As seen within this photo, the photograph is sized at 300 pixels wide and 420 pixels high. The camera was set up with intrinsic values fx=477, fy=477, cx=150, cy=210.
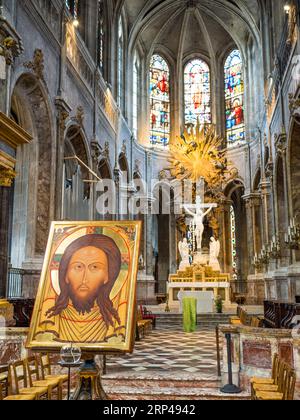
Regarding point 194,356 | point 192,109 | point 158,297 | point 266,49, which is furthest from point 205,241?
point 194,356

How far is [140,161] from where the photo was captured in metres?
24.2

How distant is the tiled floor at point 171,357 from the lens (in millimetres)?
7020

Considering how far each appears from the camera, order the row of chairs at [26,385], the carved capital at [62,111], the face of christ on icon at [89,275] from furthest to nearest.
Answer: the carved capital at [62,111] < the row of chairs at [26,385] < the face of christ on icon at [89,275]

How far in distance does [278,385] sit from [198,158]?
1860 centimetres

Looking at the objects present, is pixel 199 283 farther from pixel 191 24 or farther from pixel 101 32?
pixel 191 24

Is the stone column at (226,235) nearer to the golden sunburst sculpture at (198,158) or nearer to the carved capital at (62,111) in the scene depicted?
the golden sunburst sculpture at (198,158)

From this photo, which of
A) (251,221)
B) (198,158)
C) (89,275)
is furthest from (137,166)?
(89,275)

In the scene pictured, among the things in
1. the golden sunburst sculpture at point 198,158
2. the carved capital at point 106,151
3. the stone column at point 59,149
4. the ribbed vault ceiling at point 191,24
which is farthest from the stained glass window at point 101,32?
the stone column at point 59,149

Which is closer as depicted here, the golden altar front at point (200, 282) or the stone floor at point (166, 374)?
the stone floor at point (166, 374)

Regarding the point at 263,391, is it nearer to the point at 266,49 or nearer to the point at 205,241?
the point at 266,49

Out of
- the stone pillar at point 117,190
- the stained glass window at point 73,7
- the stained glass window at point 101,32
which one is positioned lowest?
the stone pillar at point 117,190

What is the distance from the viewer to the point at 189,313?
39.5 ft

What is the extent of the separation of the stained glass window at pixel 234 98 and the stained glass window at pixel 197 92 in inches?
45.8

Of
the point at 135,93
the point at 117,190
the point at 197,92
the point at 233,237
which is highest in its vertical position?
the point at 197,92
